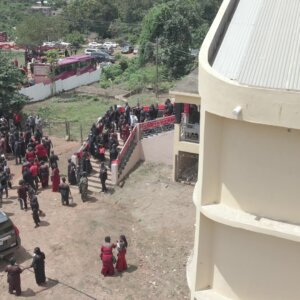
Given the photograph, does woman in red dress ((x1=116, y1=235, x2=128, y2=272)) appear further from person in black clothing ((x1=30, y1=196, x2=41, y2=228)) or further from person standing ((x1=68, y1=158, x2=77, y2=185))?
person standing ((x1=68, y1=158, x2=77, y2=185))

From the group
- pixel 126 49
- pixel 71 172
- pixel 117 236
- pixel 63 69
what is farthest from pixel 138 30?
pixel 117 236

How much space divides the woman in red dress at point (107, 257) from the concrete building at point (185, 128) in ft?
22.3

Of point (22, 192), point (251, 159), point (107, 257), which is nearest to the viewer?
point (251, 159)

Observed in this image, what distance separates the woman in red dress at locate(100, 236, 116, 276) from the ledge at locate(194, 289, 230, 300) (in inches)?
170

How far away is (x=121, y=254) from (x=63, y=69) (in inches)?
975

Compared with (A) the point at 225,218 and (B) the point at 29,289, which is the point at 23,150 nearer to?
(B) the point at 29,289

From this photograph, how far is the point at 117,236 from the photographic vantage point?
1630 cm

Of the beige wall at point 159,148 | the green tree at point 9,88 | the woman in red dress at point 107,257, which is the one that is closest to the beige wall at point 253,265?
the woman in red dress at point 107,257

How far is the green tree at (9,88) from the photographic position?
1032 inches

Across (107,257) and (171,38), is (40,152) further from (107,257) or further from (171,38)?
(171,38)

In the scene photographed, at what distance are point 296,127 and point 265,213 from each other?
1.67m

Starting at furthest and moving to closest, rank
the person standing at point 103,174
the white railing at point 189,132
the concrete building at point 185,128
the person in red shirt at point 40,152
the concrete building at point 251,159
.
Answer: the person in red shirt at point 40,152
the white railing at point 189,132
the concrete building at point 185,128
the person standing at point 103,174
the concrete building at point 251,159

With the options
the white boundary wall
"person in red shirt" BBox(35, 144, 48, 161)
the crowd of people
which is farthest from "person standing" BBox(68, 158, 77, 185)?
the white boundary wall

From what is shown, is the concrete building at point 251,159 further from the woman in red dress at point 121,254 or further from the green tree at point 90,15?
the green tree at point 90,15
